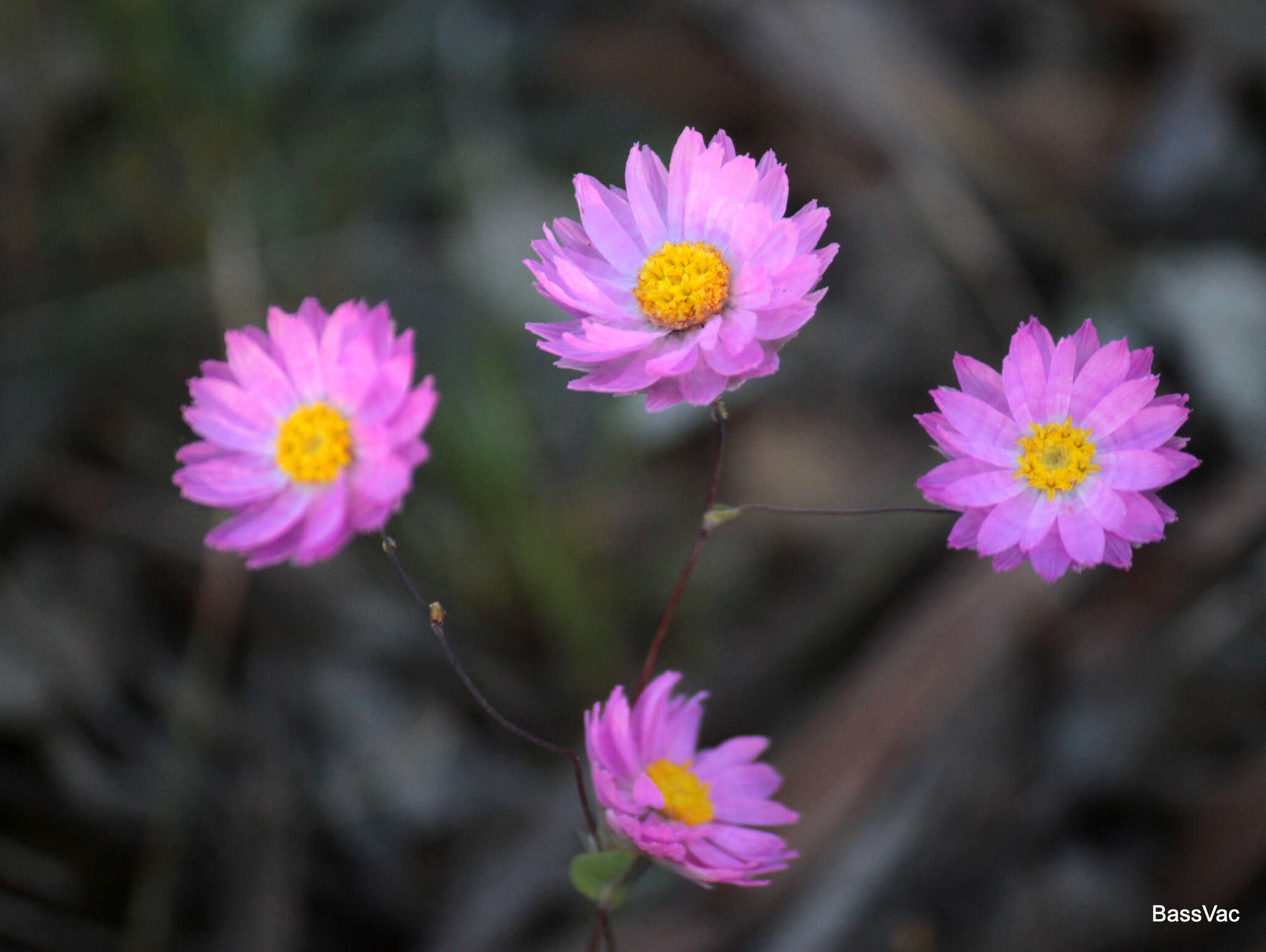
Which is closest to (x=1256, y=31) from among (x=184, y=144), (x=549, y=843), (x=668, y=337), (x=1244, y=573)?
(x=1244, y=573)

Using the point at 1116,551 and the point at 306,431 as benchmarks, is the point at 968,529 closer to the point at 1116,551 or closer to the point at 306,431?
the point at 1116,551

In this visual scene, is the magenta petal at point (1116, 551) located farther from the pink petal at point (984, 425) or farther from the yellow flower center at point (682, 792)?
the yellow flower center at point (682, 792)

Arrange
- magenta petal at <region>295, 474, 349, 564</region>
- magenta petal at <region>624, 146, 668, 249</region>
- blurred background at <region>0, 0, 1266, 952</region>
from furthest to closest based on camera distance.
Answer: blurred background at <region>0, 0, 1266, 952</region> < magenta petal at <region>624, 146, 668, 249</region> < magenta petal at <region>295, 474, 349, 564</region>

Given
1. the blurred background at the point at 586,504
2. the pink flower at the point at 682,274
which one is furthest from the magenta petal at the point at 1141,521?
the blurred background at the point at 586,504

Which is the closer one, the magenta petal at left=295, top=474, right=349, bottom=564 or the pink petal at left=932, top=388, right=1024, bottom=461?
the magenta petal at left=295, top=474, right=349, bottom=564

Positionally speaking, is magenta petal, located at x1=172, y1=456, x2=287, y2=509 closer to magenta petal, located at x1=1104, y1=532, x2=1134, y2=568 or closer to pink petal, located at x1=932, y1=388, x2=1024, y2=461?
pink petal, located at x1=932, y1=388, x2=1024, y2=461

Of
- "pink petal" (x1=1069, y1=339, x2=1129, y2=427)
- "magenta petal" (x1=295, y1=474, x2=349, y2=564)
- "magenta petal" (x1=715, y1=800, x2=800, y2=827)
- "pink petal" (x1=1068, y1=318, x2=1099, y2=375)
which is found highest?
"pink petal" (x1=1068, y1=318, x2=1099, y2=375)

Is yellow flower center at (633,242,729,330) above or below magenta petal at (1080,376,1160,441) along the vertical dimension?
above

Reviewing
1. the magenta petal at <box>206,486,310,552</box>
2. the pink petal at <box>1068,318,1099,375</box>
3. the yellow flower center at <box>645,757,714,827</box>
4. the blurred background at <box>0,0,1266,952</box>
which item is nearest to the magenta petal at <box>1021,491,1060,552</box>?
the pink petal at <box>1068,318,1099,375</box>
